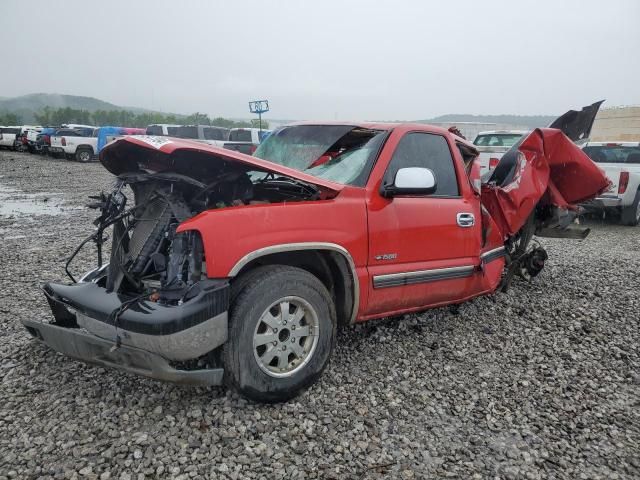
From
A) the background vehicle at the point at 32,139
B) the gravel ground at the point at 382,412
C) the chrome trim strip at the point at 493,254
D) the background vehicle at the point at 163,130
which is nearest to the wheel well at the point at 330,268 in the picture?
the gravel ground at the point at 382,412

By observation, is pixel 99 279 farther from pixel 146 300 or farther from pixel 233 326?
pixel 233 326

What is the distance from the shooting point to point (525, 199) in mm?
4957

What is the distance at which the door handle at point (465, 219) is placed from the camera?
401cm

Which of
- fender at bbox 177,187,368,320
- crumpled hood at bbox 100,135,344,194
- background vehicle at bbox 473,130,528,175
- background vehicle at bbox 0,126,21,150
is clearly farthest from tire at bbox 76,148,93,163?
fender at bbox 177,187,368,320

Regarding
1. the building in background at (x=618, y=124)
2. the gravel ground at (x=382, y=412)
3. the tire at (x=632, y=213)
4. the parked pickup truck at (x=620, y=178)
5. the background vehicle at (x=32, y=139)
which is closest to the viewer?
the gravel ground at (x=382, y=412)

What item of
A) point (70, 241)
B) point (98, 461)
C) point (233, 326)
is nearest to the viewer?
point (98, 461)

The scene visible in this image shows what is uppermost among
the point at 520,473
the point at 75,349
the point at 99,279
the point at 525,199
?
the point at 525,199

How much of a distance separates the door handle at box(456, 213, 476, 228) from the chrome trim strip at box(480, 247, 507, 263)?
359 mm

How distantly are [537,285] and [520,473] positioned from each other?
12.0 ft

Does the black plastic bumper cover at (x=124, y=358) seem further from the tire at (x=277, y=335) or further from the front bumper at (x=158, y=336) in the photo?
the tire at (x=277, y=335)

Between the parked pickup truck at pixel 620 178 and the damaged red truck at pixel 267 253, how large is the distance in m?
6.93

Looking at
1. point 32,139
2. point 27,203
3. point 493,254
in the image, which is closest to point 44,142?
point 32,139

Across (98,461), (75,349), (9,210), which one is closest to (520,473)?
(98,461)

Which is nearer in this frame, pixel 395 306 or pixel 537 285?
pixel 395 306
